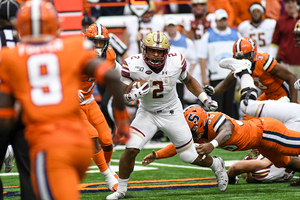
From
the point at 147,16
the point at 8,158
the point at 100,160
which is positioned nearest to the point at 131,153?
the point at 100,160

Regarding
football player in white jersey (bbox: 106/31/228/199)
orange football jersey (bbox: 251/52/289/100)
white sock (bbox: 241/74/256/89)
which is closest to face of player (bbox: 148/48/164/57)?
football player in white jersey (bbox: 106/31/228/199)

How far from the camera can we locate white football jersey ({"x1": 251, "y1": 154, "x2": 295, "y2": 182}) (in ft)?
17.3

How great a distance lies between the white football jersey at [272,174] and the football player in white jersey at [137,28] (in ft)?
14.1

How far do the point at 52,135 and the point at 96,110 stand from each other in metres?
2.81

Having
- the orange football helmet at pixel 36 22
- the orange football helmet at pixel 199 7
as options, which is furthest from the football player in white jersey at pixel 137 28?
the orange football helmet at pixel 36 22

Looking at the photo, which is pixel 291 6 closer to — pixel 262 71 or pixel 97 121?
pixel 262 71

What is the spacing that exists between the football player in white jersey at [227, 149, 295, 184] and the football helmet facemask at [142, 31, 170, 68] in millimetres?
1490

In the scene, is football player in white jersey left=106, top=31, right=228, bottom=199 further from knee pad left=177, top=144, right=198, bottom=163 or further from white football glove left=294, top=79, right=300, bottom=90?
white football glove left=294, top=79, right=300, bottom=90

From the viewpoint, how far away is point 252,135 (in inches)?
188

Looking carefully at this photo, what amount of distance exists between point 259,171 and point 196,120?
3.34 ft

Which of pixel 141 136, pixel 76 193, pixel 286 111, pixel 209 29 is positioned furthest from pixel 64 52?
pixel 209 29

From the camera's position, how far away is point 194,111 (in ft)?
16.5

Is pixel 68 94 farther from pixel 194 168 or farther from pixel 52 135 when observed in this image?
pixel 194 168

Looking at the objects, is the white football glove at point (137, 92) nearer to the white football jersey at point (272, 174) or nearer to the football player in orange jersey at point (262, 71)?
the football player in orange jersey at point (262, 71)
